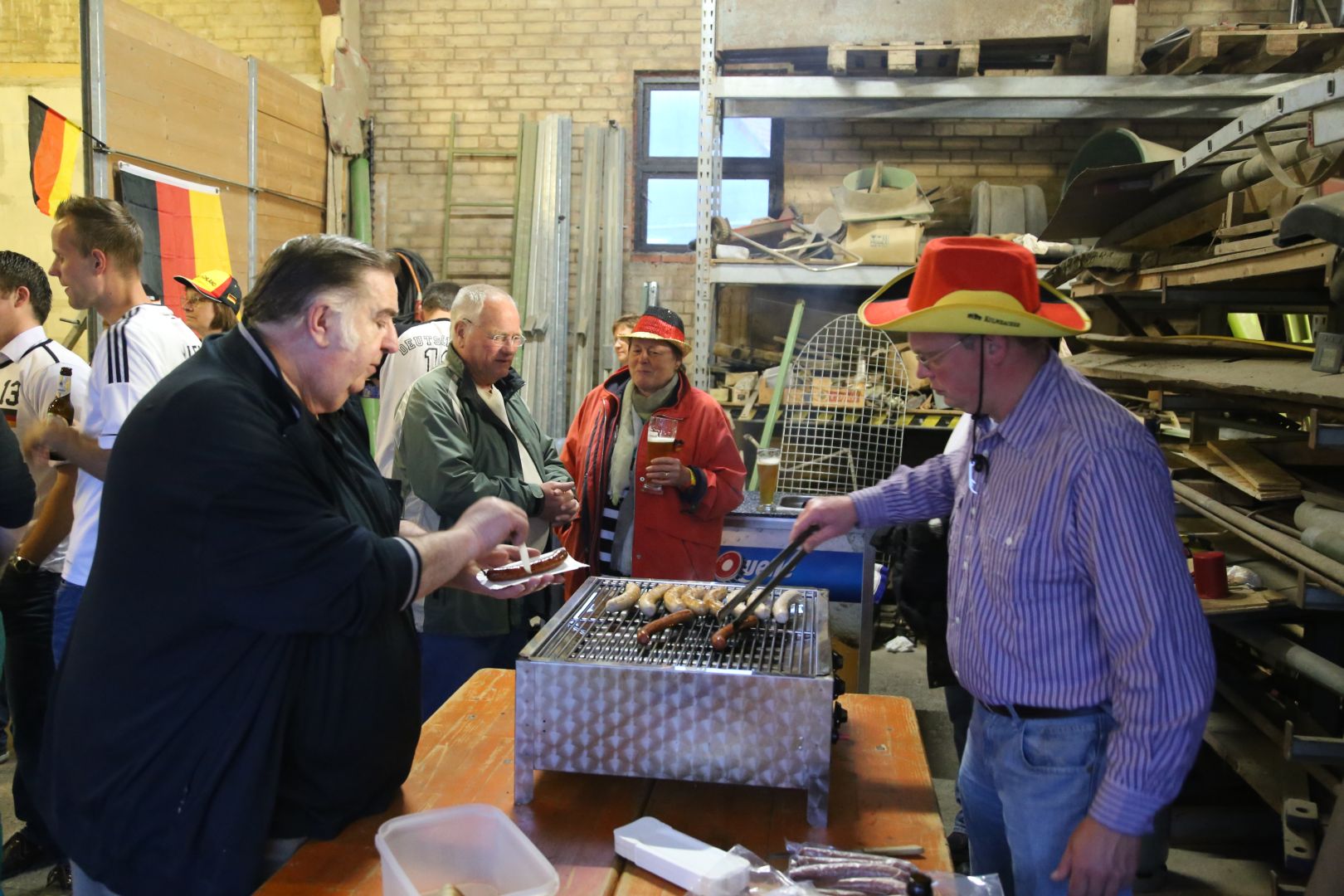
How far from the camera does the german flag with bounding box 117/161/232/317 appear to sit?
5.98 m

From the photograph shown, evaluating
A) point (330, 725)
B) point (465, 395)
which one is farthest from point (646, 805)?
point (465, 395)

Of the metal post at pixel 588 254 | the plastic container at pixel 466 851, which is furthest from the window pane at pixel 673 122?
the plastic container at pixel 466 851

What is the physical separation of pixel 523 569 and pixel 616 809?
2.22 ft

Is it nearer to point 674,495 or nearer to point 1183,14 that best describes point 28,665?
point 674,495

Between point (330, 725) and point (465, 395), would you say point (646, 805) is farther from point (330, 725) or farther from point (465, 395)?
point (465, 395)

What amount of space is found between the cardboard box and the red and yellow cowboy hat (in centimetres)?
441

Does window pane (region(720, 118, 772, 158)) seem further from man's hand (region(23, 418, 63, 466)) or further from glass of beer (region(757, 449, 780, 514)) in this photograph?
man's hand (region(23, 418, 63, 466))

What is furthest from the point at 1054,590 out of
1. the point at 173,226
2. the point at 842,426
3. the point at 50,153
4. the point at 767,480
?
the point at 173,226

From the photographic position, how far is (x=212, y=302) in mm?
5125

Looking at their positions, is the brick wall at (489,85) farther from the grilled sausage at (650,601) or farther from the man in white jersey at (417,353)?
the grilled sausage at (650,601)

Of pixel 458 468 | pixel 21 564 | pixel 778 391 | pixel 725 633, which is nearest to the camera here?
pixel 725 633

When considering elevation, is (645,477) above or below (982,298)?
below

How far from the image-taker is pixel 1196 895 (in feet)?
12.1

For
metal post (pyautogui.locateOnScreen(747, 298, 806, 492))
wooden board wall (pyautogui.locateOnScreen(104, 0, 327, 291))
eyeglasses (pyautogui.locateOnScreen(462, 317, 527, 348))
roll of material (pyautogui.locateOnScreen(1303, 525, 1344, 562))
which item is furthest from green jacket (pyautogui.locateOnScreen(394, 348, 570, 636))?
wooden board wall (pyautogui.locateOnScreen(104, 0, 327, 291))
